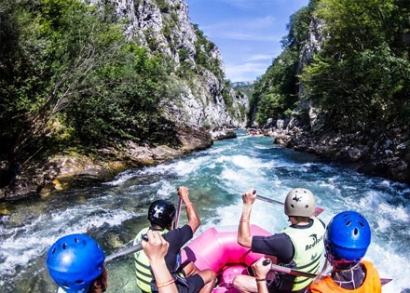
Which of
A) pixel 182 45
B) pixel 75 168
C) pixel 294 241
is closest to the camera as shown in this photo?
pixel 294 241

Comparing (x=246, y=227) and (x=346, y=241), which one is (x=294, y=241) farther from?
(x=346, y=241)

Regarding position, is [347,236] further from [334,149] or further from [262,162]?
[334,149]

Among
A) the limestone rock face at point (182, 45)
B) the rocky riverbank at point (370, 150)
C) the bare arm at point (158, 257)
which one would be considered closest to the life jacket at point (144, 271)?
the bare arm at point (158, 257)

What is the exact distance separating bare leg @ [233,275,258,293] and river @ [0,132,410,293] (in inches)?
104

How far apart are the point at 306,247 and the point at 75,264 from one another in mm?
1891

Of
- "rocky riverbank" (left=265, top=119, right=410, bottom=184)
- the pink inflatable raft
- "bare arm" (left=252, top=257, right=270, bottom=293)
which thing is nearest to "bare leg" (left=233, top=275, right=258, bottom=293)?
the pink inflatable raft

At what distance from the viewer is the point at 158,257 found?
6.11 feet

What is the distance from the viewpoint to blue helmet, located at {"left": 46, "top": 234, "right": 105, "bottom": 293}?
1.87 meters

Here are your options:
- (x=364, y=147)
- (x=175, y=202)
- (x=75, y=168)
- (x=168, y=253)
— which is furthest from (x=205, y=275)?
(x=364, y=147)

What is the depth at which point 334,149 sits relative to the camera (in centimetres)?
1772

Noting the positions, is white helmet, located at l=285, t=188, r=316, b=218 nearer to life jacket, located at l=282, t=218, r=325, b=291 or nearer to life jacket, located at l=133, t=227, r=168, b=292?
life jacket, located at l=282, t=218, r=325, b=291

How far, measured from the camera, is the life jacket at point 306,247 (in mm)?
2725

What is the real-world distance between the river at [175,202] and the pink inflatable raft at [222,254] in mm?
1770

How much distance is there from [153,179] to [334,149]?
10818 millimetres
